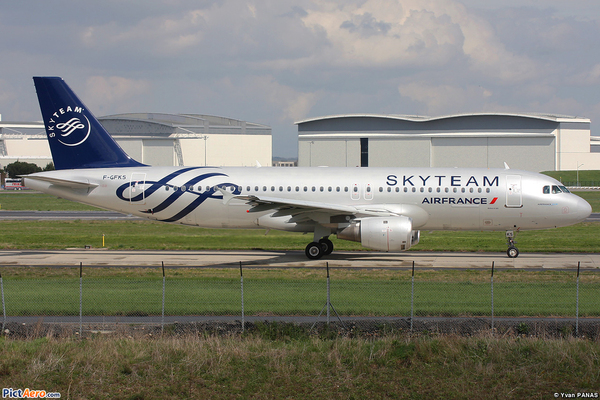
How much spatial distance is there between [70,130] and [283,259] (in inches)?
478

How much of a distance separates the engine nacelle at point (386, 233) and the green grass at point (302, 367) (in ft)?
39.4

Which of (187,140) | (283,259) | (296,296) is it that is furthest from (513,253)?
(187,140)

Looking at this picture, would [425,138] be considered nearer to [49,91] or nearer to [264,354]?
[49,91]

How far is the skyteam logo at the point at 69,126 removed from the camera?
92.5ft

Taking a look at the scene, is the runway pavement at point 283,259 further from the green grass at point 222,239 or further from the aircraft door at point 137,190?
the aircraft door at point 137,190

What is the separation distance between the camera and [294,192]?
90.1 ft

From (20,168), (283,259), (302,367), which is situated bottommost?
(302,367)

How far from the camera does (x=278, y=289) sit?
17.5 meters

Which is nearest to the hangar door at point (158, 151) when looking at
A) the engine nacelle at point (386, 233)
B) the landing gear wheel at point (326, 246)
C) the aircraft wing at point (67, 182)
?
the aircraft wing at point (67, 182)

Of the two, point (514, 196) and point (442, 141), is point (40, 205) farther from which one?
point (442, 141)

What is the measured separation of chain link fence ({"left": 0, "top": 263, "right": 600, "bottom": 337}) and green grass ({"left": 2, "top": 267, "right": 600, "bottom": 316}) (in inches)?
1.1

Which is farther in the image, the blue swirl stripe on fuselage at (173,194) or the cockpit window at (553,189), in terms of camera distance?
the blue swirl stripe on fuselage at (173,194)

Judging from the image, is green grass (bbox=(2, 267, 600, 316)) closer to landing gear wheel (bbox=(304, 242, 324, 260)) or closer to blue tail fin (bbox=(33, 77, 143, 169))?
landing gear wheel (bbox=(304, 242, 324, 260))

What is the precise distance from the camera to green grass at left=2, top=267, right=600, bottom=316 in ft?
50.4
